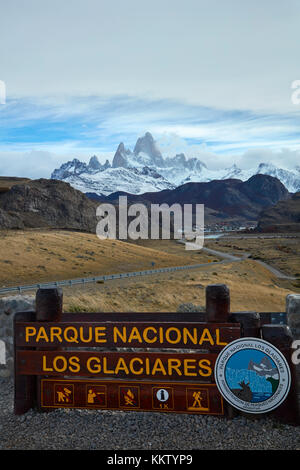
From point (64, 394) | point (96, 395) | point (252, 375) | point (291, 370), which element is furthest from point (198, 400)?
point (64, 394)

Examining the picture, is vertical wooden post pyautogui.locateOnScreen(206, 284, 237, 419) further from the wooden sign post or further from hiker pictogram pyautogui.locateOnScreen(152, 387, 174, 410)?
hiker pictogram pyautogui.locateOnScreen(152, 387, 174, 410)

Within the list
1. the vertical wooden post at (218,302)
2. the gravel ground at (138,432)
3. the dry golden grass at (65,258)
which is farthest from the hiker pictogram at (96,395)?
the dry golden grass at (65,258)

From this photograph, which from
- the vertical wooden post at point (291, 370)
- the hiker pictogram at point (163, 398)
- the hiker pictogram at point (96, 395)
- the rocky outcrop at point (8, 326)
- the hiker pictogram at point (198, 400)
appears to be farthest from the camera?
the rocky outcrop at point (8, 326)

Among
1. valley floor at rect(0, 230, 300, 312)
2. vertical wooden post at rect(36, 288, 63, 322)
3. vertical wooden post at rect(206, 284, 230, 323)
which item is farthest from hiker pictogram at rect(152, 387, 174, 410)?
valley floor at rect(0, 230, 300, 312)

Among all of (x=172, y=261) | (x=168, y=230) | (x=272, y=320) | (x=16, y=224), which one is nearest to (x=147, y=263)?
(x=172, y=261)

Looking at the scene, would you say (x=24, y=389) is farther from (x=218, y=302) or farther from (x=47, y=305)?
(x=218, y=302)

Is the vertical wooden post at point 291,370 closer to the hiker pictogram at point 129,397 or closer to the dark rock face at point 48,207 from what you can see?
the hiker pictogram at point 129,397
